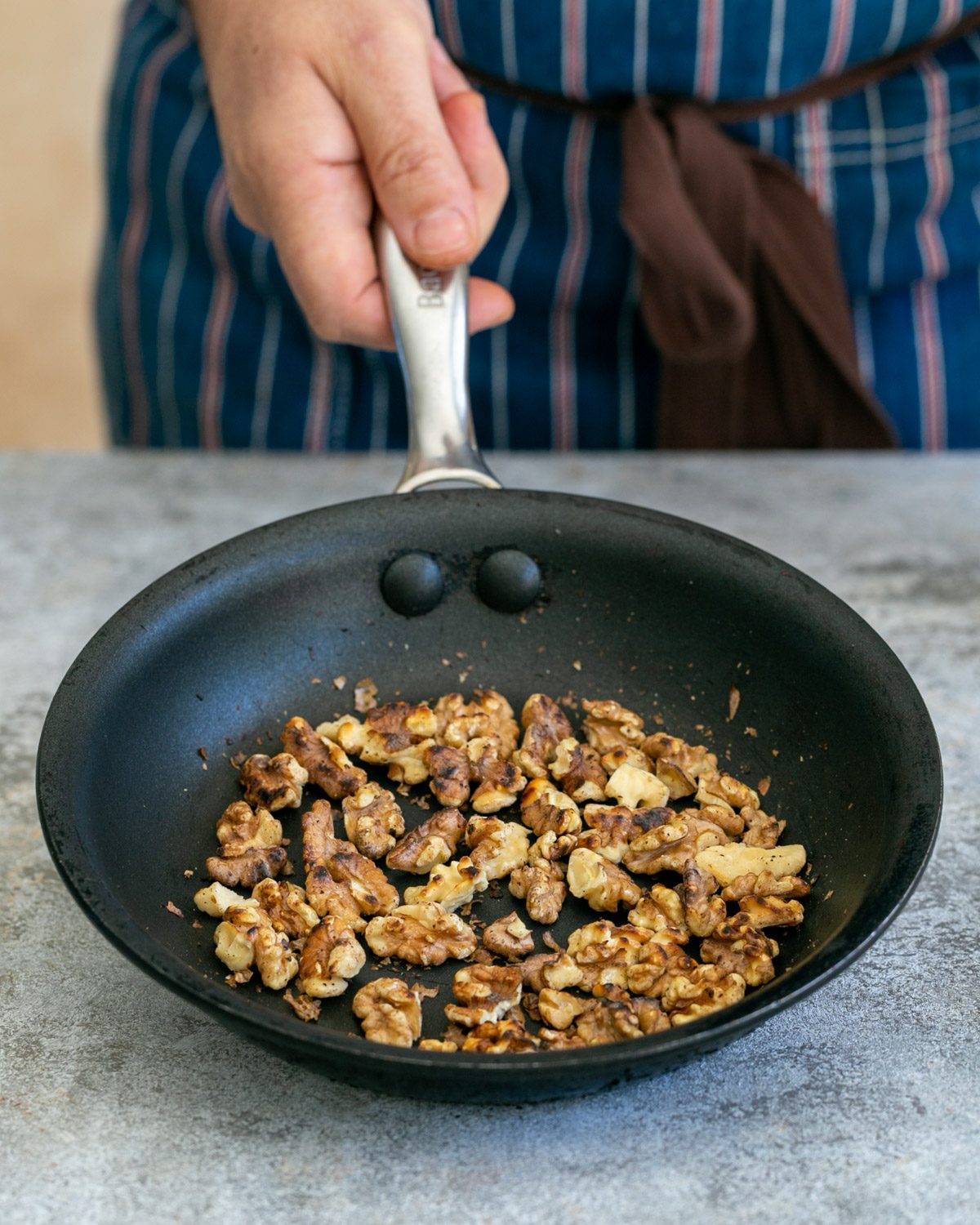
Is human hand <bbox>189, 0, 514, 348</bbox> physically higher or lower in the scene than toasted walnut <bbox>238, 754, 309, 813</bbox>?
higher

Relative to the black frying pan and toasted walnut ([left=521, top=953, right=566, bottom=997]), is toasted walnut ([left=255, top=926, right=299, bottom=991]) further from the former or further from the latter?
toasted walnut ([left=521, top=953, right=566, bottom=997])

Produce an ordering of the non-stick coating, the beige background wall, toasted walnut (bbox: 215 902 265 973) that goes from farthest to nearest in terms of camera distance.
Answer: the beige background wall → toasted walnut (bbox: 215 902 265 973) → the non-stick coating

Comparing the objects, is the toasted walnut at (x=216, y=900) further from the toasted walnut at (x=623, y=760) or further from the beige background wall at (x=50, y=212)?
the beige background wall at (x=50, y=212)

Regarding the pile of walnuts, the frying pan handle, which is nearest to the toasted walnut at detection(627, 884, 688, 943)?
the pile of walnuts

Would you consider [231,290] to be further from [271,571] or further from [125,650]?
[125,650]

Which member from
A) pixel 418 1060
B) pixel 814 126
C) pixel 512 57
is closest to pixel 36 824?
pixel 418 1060

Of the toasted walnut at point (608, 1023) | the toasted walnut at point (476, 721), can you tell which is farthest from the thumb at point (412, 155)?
the toasted walnut at point (608, 1023)
